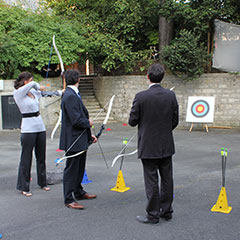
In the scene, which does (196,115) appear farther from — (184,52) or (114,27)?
(114,27)

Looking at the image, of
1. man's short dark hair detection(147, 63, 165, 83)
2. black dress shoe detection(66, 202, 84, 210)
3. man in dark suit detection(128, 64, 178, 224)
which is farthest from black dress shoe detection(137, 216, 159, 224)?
man's short dark hair detection(147, 63, 165, 83)

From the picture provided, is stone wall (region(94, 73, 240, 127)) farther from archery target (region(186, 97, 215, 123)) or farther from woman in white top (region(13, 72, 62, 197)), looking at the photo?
woman in white top (region(13, 72, 62, 197))

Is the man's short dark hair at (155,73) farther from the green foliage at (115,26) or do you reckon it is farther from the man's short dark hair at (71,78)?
the green foliage at (115,26)

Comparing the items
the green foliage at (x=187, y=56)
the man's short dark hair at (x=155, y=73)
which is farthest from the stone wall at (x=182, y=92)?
the man's short dark hair at (x=155, y=73)

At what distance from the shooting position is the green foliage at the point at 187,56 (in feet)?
39.1

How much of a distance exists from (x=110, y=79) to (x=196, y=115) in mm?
4571

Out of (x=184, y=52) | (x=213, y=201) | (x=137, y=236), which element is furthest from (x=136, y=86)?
(x=137, y=236)

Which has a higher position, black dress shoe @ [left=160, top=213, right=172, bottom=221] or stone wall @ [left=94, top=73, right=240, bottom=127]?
stone wall @ [left=94, top=73, right=240, bottom=127]

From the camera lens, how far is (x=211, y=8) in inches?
483

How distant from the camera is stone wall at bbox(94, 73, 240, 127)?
12203mm

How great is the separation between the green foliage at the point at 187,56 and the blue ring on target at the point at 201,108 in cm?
114

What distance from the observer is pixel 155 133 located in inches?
137

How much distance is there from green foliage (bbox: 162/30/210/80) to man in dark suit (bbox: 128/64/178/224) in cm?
883

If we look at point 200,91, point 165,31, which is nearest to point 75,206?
point 200,91
